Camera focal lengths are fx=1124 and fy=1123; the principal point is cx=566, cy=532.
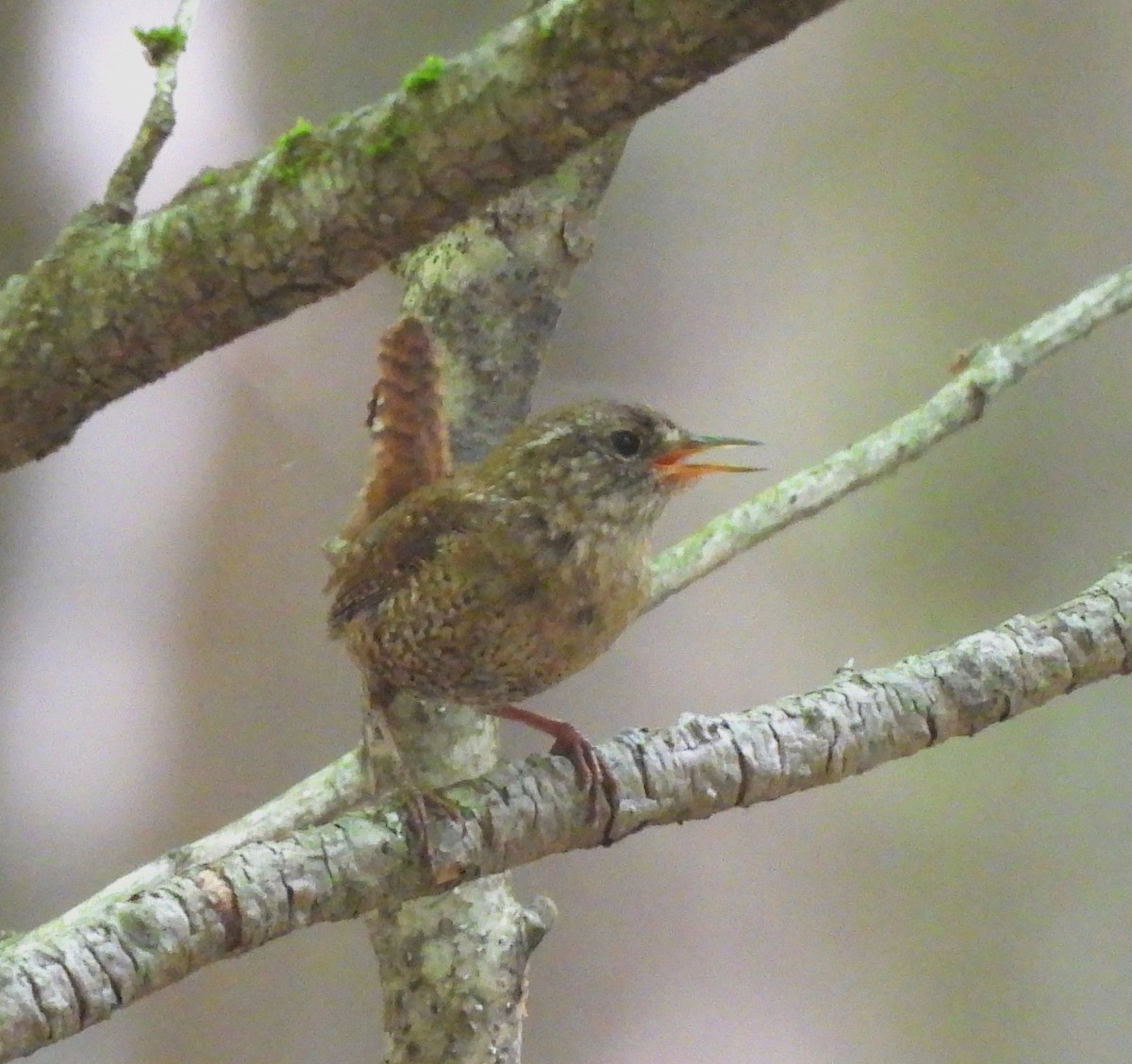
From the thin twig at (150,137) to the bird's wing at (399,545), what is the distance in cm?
38

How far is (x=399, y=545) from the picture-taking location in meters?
1.12

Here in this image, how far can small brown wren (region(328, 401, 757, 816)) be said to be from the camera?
102cm

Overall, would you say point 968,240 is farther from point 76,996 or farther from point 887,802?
point 76,996

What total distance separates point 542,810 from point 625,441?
1.19 feet

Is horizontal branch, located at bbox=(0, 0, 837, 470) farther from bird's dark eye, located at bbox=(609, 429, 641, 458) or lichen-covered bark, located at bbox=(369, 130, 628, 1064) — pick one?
lichen-covered bark, located at bbox=(369, 130, 628, 1064)

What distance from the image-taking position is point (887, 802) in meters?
1.96

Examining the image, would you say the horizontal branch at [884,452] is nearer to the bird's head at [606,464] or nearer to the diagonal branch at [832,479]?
the diagonal branch at [832,479]

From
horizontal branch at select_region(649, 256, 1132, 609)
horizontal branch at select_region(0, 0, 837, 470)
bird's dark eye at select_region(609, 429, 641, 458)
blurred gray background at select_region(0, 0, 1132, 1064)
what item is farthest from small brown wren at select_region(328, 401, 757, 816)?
blurred gray background at select_region(0, 0, 1132, 1064)

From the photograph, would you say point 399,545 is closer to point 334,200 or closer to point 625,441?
point 625,441

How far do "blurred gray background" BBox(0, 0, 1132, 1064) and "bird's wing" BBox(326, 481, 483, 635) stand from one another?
2.51 ft

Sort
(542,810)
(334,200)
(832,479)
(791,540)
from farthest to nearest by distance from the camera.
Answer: (791,540) < (832,479) < (542,810) < (334,200)

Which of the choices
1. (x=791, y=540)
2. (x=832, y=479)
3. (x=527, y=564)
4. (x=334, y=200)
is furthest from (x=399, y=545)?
(x=791, y=540)

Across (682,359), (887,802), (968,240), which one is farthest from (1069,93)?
(887,802)

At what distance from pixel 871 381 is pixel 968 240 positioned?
1.00 feet
